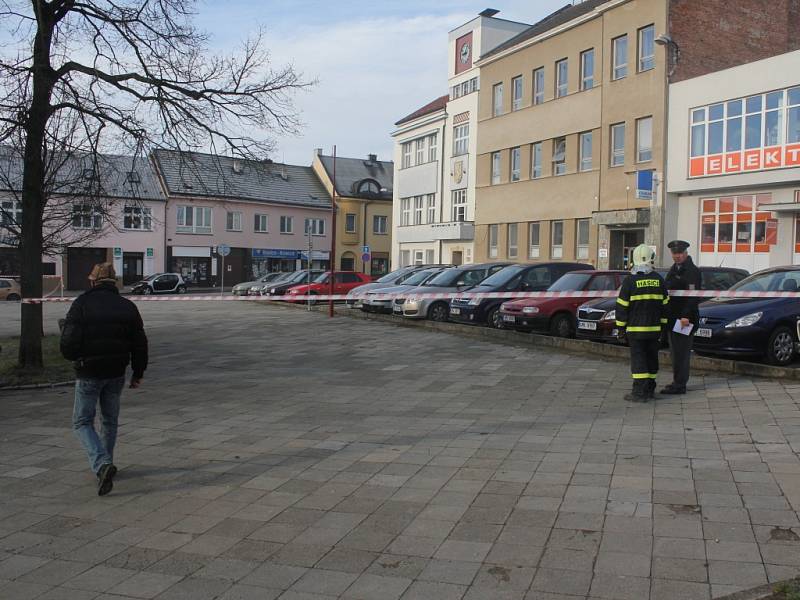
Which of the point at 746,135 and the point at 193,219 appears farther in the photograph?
the point at 193,219

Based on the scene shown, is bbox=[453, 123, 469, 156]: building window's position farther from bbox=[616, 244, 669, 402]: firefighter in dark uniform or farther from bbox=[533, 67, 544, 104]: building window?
bbox=[616, 244, 669, 402]: firefighter in dark uniform

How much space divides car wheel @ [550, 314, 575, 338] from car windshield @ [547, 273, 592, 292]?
0.62m

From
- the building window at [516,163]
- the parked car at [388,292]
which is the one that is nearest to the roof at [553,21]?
the building window at [516,163]

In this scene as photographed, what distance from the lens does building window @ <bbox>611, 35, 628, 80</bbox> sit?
3177 cm

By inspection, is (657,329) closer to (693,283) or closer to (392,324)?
(693,283)

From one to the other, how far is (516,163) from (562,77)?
5054 mm

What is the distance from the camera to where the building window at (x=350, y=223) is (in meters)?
64.6

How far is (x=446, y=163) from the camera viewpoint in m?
47.1

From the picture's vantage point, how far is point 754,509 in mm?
4863

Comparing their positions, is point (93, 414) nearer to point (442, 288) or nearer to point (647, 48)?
point (442, 288)

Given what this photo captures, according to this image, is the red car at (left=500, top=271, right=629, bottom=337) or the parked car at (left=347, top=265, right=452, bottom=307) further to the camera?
the parked car at (left=347, top=265, right=452, bottom=307)

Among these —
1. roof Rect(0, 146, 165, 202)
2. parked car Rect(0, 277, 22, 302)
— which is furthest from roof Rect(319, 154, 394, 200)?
roof Rect(0, 146, 165, 202)

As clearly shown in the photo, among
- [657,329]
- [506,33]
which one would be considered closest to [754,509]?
[657,329]

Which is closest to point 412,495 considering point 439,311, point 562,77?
point 439,311
